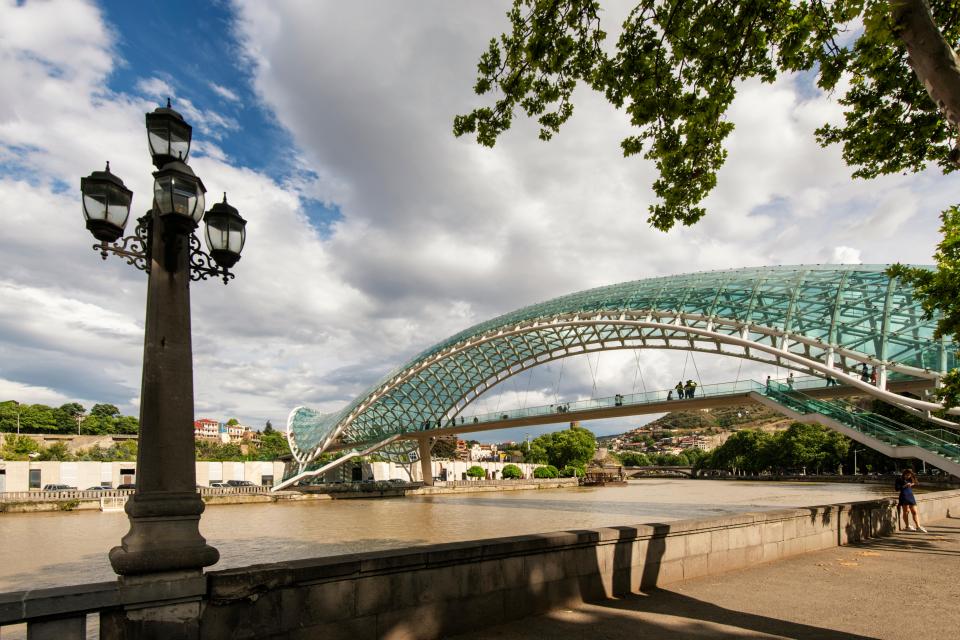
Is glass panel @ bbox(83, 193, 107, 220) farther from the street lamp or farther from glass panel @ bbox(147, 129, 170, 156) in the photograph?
glass panel @ bbox(147, 129, 170, 156)

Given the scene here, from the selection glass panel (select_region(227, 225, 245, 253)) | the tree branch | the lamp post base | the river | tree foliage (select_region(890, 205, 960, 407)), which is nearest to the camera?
the lamp post base

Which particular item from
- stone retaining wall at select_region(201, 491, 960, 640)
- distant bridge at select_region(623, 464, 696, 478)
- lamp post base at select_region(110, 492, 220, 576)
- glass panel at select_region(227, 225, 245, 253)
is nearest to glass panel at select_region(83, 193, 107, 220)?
glass panel at select_region(227, 225, 245, 253)

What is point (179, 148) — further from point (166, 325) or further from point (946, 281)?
point (946, 281)

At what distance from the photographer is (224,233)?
545 centimetres

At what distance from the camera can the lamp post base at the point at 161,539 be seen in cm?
432

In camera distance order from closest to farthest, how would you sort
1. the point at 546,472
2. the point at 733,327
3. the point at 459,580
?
1. the point at 459,580
2. the point at 733,327
3. the point at 546,472

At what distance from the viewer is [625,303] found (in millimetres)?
40375

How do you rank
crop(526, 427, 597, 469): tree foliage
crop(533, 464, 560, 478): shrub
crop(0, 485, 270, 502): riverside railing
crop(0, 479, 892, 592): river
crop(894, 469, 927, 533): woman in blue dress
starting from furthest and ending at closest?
crop(526, 427, 597, 469): tree foliage < crop(533, 464, 560, 478): shrub < crop(0, 485, 270, 502): riverside railing < crop(0, 479, 892, 592): river < crop(894, 469, 927, 533): woman in blue dress

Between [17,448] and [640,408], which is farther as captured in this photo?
[17,448]

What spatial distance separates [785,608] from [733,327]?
29638mm

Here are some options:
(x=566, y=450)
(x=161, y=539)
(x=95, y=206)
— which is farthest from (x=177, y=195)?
(x=566, y=450)

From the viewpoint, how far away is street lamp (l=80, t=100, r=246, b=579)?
4465 mm

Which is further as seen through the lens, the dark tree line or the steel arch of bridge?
the dark tree line

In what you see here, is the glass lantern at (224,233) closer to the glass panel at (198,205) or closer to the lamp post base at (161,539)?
the glass panel at (198,205)
